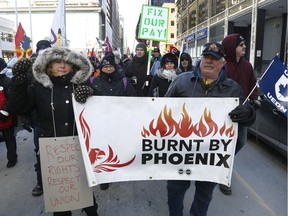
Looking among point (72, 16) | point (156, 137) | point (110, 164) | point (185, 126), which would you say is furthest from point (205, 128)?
point (72, 16)

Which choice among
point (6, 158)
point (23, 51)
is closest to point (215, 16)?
point (23, 51)

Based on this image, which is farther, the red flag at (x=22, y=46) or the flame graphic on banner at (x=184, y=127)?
the red flag at (x=22, y=46)

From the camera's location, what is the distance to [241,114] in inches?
94.3

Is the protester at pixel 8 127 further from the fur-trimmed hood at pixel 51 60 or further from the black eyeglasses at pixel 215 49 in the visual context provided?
the black eyeglasses at pixel 215 49

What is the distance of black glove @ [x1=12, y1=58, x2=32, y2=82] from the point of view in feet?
7.70

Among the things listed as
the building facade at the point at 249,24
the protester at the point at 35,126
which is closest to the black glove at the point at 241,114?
the protester at the point at 35,126

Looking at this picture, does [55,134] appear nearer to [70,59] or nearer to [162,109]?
[70,59]

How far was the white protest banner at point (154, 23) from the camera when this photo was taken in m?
5.26

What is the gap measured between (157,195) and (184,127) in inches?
59.7

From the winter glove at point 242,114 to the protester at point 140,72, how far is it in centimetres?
356

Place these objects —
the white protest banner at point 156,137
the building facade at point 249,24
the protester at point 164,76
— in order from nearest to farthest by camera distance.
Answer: the white protest banner at point 156,137, the protester at point 164,76, the building facade at point 249,24

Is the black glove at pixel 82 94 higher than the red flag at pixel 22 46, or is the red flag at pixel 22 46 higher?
the red flag at pixel 22 46

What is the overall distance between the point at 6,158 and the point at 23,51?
11.9 ft

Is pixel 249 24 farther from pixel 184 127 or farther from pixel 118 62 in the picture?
pixel 184 127
